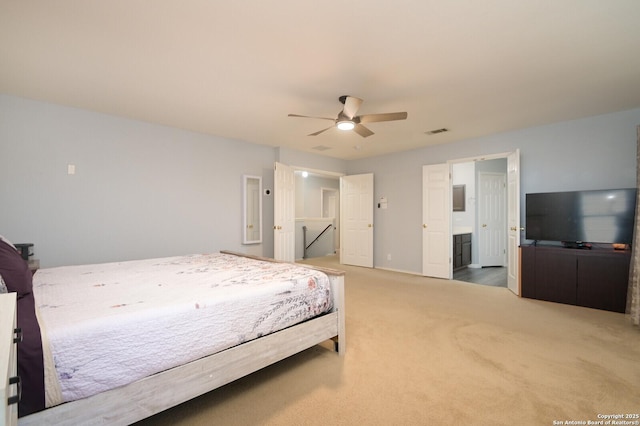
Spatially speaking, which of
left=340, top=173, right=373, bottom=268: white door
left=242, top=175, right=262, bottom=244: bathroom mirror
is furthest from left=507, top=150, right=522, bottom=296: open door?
left=242, top=175, right=262, bottom=244: bathroom mirror

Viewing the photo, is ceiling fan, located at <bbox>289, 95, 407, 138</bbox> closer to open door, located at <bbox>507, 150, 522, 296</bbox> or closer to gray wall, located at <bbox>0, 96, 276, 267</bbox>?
gray wall, located at <bbox>0, 96, 276, 267</bbox>

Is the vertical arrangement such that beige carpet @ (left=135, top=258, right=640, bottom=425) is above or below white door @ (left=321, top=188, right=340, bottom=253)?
below

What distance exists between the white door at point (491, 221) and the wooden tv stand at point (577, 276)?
2.55 m

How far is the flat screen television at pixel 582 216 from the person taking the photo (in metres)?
3.57

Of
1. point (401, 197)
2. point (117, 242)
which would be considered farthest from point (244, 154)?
point (401, 197)

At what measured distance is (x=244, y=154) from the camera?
5.32 meters

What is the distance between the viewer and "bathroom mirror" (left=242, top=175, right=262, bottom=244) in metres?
5.28

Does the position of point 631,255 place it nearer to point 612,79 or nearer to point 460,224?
point 612,79

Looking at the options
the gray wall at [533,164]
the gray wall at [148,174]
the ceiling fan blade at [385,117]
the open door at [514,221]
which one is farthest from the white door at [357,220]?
the ceiling fan blade at [385,117]

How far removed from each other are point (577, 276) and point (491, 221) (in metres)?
3.02

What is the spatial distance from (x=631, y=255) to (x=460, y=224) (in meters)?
3.49

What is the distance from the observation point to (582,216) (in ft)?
12.5

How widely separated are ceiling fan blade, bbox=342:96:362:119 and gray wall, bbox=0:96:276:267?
109 inches

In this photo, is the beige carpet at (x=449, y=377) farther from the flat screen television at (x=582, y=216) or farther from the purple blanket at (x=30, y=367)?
the flat screen television at (x=582, y=216)
